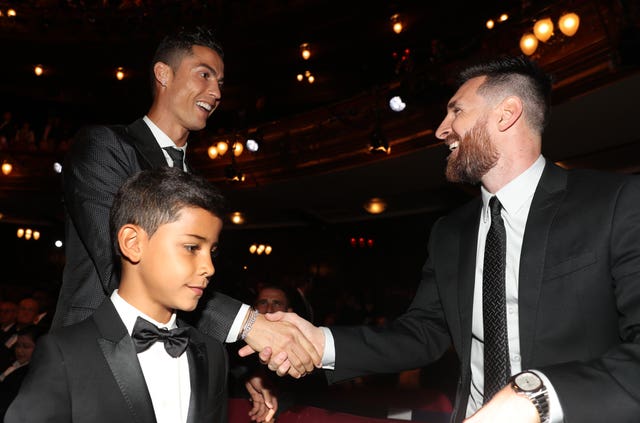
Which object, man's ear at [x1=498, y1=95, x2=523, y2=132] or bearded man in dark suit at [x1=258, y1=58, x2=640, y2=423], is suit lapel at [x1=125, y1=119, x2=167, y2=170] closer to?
bearded man in dark suit at [x1=258, y1=58, x2=640, y2=423]

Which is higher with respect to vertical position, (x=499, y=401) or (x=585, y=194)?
(x=585, y=194)

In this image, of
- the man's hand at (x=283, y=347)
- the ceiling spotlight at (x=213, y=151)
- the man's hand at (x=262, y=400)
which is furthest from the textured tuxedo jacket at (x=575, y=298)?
the ceiling spotlight at (x=213, y=151)

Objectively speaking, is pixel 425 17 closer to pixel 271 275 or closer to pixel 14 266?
pixel 271 275

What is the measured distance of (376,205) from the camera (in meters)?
13.7

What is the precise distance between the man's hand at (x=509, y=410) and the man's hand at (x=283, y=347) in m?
1.10

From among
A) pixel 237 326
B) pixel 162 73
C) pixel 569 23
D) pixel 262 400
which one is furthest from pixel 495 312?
pixel 569 23

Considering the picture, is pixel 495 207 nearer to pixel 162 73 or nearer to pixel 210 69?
pixel 210 69

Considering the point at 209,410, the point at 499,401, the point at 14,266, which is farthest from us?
the point at 14,266

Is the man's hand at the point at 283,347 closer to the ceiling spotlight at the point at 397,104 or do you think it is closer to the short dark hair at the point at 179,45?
the short dark hair at the point at 179,45

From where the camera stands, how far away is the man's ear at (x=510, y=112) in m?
2.18

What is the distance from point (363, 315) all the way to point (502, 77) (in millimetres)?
11054

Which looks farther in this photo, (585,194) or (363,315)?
(363,315)

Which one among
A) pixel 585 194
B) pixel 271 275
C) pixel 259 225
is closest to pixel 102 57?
pixel 259 225

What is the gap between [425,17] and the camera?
40.4 feet
